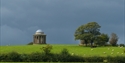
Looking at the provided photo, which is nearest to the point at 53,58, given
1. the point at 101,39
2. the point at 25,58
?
the point at 25,58

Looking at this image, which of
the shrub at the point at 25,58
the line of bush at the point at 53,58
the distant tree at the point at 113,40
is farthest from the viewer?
the distant tree at the point at 113,40

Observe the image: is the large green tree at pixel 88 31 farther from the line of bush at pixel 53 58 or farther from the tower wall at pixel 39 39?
the line of bush at pixel 53 58

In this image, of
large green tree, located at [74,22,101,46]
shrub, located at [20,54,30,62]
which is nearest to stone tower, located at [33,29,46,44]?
large green tree, located at [74,22,101,46]

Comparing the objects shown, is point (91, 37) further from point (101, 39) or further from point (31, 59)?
point (31, 59)

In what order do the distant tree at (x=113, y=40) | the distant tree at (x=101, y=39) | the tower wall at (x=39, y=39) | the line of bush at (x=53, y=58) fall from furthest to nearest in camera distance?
1. the tower wall at (x=39, y=39)
2. the distant tree at (x=113, y=40)
3. the distant tree at (x=101, y=39)
4. the line of bush at (x=53, y=58)

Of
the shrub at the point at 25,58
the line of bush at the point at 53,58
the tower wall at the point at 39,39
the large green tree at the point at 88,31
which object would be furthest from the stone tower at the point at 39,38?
the shrub at the point at 25,58

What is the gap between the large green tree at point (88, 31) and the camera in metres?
84.6

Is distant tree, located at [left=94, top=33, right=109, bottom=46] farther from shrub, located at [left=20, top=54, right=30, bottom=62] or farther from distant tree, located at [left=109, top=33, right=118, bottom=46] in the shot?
shrub, located at [left=20, top=54, right=30, bottom=62]

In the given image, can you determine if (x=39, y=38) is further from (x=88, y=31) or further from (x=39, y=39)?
(x=88, y=31)

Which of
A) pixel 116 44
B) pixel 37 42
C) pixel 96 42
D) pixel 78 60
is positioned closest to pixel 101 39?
pixel 96 42

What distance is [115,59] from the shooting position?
49.2 m

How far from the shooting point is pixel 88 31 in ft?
286

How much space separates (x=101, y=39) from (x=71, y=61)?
35.4m

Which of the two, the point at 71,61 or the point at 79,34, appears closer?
the point at 71,61
